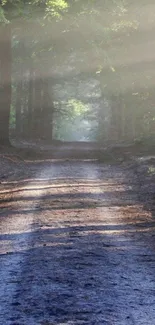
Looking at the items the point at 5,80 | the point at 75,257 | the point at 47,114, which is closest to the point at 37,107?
the point at 47,114

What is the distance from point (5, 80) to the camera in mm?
28781

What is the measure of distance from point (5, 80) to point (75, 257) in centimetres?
2125

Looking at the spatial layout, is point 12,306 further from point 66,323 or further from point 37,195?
point 37,195

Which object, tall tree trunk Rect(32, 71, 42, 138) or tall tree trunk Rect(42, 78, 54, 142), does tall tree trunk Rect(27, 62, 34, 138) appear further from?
tall tree trunk Rect(42, 78, 54, 142)

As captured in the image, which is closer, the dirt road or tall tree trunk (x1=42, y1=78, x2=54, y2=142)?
the dirt road

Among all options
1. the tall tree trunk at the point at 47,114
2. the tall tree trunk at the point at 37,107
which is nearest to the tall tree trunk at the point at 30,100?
the tall tree trunk at the point at 37,107

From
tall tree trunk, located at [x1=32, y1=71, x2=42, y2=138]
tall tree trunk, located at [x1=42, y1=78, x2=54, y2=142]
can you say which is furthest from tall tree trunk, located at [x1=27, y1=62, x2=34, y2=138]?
tall tree trunk, located at [x1=42, y1=78, x2=54, y2=142]

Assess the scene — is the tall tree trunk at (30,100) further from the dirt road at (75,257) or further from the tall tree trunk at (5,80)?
the dirt road at (75,257)

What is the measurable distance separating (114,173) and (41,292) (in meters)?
14.8

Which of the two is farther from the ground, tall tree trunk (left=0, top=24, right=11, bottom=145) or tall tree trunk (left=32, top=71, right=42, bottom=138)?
tall tree trunk (left=0, top=24, right=11, bottom=145)

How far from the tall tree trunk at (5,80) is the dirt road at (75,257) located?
11.2 metres

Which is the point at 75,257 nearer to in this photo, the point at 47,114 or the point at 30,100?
the point at 30,100

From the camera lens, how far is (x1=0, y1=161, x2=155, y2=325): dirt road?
231 inches

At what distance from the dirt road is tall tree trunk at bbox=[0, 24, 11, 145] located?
11.2 meters
